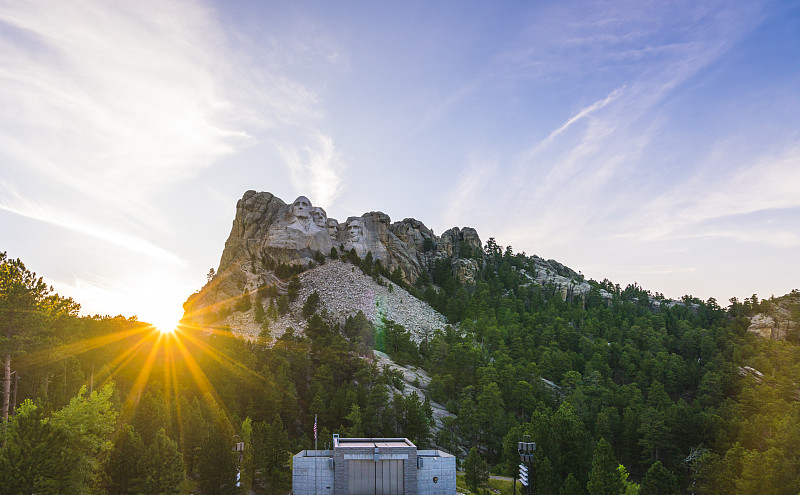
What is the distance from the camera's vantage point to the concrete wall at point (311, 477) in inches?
1380

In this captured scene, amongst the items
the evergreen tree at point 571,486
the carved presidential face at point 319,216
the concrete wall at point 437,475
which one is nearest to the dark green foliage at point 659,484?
the evergreen tree at point 571,486

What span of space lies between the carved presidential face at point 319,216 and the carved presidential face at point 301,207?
152cm

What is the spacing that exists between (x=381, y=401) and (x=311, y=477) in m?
21.2

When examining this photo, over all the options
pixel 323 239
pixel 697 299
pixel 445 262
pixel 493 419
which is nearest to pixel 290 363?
pixel 493 419

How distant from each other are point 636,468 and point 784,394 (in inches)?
821

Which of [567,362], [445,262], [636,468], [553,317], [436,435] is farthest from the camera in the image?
[445,262]

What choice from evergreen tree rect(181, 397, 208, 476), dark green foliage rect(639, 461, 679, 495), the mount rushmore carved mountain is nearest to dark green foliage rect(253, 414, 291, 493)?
A: evergreen tree rect(181, 397, 208, 476)

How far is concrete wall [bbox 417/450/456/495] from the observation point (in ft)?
116

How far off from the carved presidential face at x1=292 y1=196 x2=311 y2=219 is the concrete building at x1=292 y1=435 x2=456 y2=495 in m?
88.8

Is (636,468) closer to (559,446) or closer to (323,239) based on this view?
(559,446)

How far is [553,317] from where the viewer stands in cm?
10488

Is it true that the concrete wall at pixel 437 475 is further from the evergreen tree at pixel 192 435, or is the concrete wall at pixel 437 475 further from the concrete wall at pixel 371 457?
the evergreen tree at pixel 192 435

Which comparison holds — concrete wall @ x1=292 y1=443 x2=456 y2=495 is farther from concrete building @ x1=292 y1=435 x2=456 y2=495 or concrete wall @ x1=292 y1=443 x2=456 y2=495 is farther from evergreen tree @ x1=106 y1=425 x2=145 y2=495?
evergreen tree @ x1=106 y1=425 x2=145 y2=495

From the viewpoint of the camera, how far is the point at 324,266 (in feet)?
372
